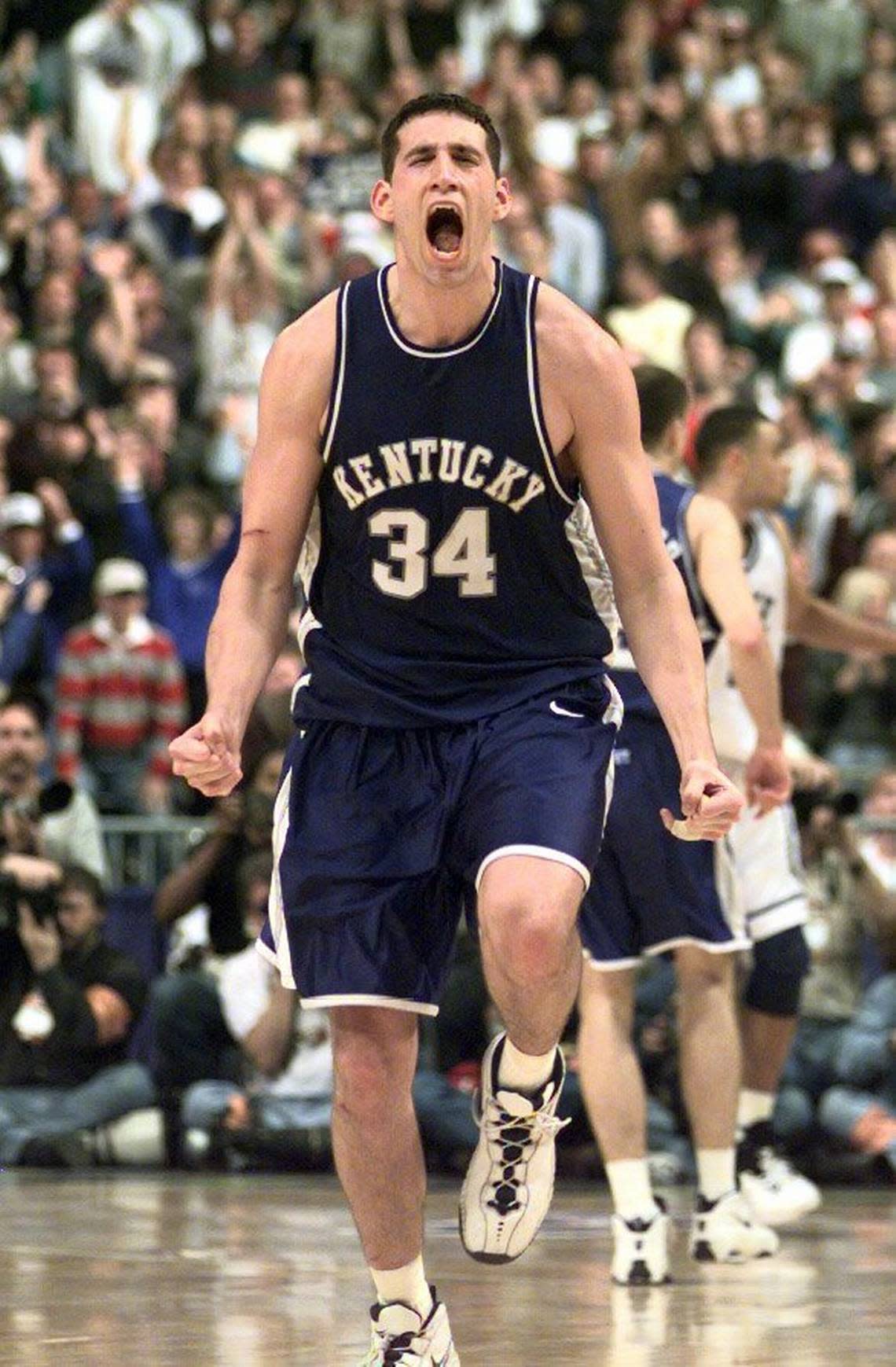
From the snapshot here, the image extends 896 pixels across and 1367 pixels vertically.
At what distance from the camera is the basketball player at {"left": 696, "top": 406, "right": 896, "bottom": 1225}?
8.73 m

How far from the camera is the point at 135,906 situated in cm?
1191

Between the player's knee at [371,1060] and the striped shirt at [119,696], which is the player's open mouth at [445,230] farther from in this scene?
the striped shirt at [119,696]

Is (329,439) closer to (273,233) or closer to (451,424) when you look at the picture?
(451,424)

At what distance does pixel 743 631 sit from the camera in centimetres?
803

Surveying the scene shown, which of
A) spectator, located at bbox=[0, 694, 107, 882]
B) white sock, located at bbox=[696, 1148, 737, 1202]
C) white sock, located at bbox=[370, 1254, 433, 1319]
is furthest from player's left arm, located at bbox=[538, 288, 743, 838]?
spectator, located at bbox=[0, 694, 107, 882]

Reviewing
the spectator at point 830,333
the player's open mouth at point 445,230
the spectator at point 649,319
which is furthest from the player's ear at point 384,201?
the spectator at point 830,333

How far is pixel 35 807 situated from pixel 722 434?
4130mm

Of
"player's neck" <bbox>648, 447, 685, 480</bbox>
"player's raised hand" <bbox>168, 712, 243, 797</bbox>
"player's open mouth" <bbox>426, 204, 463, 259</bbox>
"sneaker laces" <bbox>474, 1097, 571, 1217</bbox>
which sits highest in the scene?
"player's open mouth" <bbox>426, 204, 463, 259</bbox>

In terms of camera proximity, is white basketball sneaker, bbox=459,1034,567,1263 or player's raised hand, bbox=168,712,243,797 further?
white basketball sneaker, bbox=459,1034,567,1263

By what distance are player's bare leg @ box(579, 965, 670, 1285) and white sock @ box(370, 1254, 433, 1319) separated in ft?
6.72

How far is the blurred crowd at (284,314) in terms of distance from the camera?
37.5 ft

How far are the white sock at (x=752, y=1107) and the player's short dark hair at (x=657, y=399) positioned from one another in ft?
6.80

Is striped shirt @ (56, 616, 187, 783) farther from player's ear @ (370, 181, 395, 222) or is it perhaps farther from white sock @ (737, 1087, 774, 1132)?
player's ear @ (370, 181, 395, 222)

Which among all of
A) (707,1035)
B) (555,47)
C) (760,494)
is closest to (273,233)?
(555,47)
